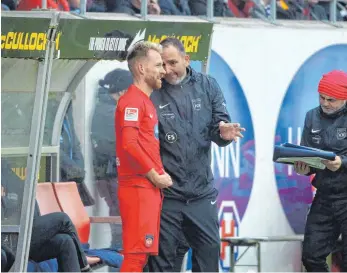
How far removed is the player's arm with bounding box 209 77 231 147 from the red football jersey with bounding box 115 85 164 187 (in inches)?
17.2

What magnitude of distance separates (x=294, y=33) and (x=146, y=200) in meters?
4.83

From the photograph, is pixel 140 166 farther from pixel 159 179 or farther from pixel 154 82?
pixel 154 82

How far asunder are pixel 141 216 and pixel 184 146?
0.55 meters

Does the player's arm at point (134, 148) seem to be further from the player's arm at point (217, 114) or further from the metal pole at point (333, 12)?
the metal pole at point (333, 12)

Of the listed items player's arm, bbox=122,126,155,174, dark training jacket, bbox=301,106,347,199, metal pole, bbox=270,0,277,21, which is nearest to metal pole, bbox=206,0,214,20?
metal pole, bbox=270,0,277,21

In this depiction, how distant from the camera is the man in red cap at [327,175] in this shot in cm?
929

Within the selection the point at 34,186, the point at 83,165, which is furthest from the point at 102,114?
the point at 34,186

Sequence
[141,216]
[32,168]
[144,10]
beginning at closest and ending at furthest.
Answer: [141,216] → [32,168] → [144,10]

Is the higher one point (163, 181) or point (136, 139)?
point (136, 139)

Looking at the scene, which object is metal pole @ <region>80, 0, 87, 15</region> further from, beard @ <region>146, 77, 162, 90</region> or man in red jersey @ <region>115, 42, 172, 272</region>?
beard @ <region>146, 77, 162, 90</region>

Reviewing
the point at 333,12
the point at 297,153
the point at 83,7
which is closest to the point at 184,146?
the point at 297,153

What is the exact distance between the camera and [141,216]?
8.02 metres

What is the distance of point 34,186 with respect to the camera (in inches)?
336

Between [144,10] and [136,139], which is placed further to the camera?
[144,10]
